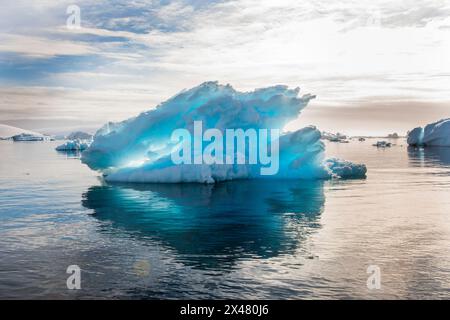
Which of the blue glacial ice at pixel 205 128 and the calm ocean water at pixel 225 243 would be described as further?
the blue glacial ice at pixel 205 128

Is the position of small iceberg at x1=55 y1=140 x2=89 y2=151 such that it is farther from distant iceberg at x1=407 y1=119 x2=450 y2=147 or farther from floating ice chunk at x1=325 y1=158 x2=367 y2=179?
distant iceberg at x1=407 y1=119 x2=450 y2=147

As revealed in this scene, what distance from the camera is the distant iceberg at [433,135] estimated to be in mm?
94938

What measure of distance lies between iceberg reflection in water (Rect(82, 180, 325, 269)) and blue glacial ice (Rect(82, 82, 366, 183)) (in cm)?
133

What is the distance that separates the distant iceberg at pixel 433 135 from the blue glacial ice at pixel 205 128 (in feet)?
229

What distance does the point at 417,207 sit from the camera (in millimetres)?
22578

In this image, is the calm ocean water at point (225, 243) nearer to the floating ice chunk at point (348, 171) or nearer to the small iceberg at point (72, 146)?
the floating ice chunk at point (348, 171)

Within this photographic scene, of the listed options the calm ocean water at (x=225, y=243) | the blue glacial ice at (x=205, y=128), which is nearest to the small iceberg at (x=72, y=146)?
the blue glacial ice at (x=205, y=128)

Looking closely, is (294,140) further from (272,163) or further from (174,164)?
(174,164)

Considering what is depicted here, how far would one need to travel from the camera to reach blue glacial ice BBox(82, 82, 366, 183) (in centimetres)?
3200

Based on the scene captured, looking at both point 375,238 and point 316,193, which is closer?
point 375,238

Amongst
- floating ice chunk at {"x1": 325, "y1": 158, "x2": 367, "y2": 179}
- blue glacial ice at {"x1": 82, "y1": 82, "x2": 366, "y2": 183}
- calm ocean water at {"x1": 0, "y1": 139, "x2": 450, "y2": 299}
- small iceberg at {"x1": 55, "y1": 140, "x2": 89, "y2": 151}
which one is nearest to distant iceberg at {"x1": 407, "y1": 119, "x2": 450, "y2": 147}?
floating ice chunk at {"x1": 325, "y1": 158, "x2": 367, "y2": 179}

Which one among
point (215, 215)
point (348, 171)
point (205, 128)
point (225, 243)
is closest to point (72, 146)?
point (205, 128)
